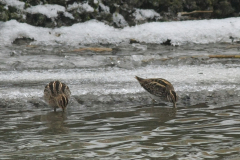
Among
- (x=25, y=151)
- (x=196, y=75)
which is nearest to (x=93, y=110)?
(x=25, y=151)

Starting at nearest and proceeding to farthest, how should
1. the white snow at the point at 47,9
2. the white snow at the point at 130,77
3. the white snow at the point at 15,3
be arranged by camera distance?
the white snow at the point at 130,77 → the white snow at the point at 15,3 → the white snow at the point at 47,9

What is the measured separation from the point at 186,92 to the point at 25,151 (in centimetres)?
367

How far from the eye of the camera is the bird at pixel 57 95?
281 inches

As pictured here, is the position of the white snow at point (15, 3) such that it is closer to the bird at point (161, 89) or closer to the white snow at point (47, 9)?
the white snow at point (47, 9)

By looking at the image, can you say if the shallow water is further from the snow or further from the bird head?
the snow

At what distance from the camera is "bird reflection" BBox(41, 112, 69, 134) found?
610cm

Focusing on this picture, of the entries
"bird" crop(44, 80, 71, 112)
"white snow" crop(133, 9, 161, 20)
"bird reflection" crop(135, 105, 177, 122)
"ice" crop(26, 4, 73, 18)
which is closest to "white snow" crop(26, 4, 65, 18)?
"ice" crop(26, 4, 73, 18)

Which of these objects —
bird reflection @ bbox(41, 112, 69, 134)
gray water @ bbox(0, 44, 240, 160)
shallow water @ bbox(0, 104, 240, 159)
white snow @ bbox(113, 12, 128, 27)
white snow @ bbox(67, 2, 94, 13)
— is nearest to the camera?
shallow water @ bbox(0, 104, 240, 159)

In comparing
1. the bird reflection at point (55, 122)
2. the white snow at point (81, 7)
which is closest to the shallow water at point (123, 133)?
the bird reflection at point (55, 122)

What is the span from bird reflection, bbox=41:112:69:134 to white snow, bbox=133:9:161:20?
6.68 m

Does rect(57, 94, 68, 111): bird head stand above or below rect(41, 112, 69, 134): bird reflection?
above

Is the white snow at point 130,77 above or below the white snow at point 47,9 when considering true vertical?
below

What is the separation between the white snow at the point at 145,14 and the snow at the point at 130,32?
1.43 ft

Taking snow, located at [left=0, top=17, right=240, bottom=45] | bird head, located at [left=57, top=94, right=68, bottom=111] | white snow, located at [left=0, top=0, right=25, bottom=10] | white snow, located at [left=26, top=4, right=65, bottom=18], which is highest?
white snow, located at [left=0, top=0, right=25, bottom=10]
